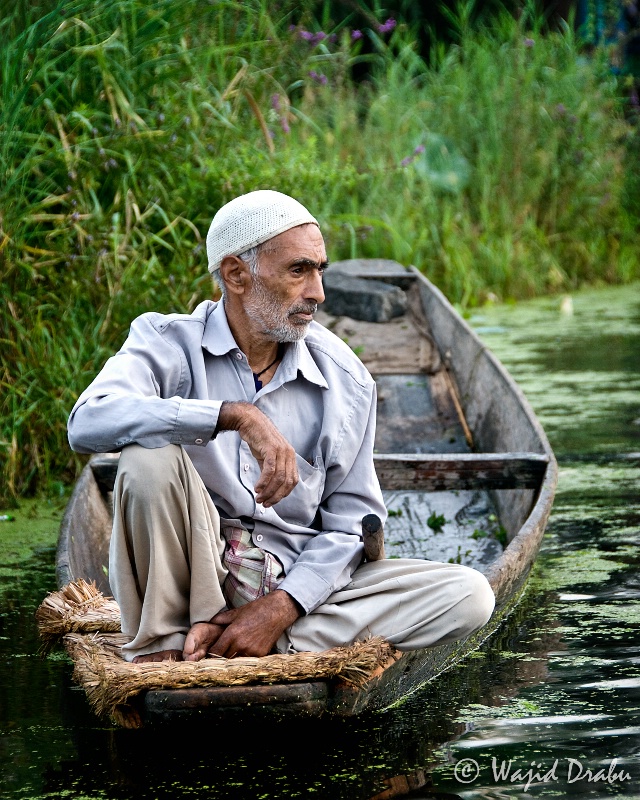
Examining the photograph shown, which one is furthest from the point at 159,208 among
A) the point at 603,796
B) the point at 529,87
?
the point at 529,87

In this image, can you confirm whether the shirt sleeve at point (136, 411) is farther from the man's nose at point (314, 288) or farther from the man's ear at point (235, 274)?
the man's nose at point (314, 288)

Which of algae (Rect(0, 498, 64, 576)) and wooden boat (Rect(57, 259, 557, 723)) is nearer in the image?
wooden boat (Rect(57, 259, 557, 723))

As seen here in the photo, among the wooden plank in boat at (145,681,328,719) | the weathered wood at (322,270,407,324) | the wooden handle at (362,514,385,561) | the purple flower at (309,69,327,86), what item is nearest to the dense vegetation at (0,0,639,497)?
the purple flower at (309,69,327,86)

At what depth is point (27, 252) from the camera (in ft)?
15.6

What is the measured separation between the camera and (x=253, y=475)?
8.75 ft

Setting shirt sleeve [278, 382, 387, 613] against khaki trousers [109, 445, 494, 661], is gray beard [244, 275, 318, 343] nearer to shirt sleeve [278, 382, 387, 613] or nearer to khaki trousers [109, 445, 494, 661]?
shirt sleeve [278, 382, 387, 613]

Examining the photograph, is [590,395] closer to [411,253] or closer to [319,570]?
[411,253]

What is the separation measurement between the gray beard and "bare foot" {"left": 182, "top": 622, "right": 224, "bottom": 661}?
24.4 inches

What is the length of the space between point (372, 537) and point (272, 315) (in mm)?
510

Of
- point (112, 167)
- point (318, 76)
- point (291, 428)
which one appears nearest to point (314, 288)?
point (291, 428)

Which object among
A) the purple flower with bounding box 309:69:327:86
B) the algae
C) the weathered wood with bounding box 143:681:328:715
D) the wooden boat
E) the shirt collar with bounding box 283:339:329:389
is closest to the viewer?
the weathered wood with bounding box 143:681:328:715

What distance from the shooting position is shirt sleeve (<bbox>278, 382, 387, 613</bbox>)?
263 cm

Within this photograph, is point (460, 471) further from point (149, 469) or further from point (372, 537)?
point (149, 469)

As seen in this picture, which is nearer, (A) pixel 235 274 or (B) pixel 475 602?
(B) pixel 475 602
